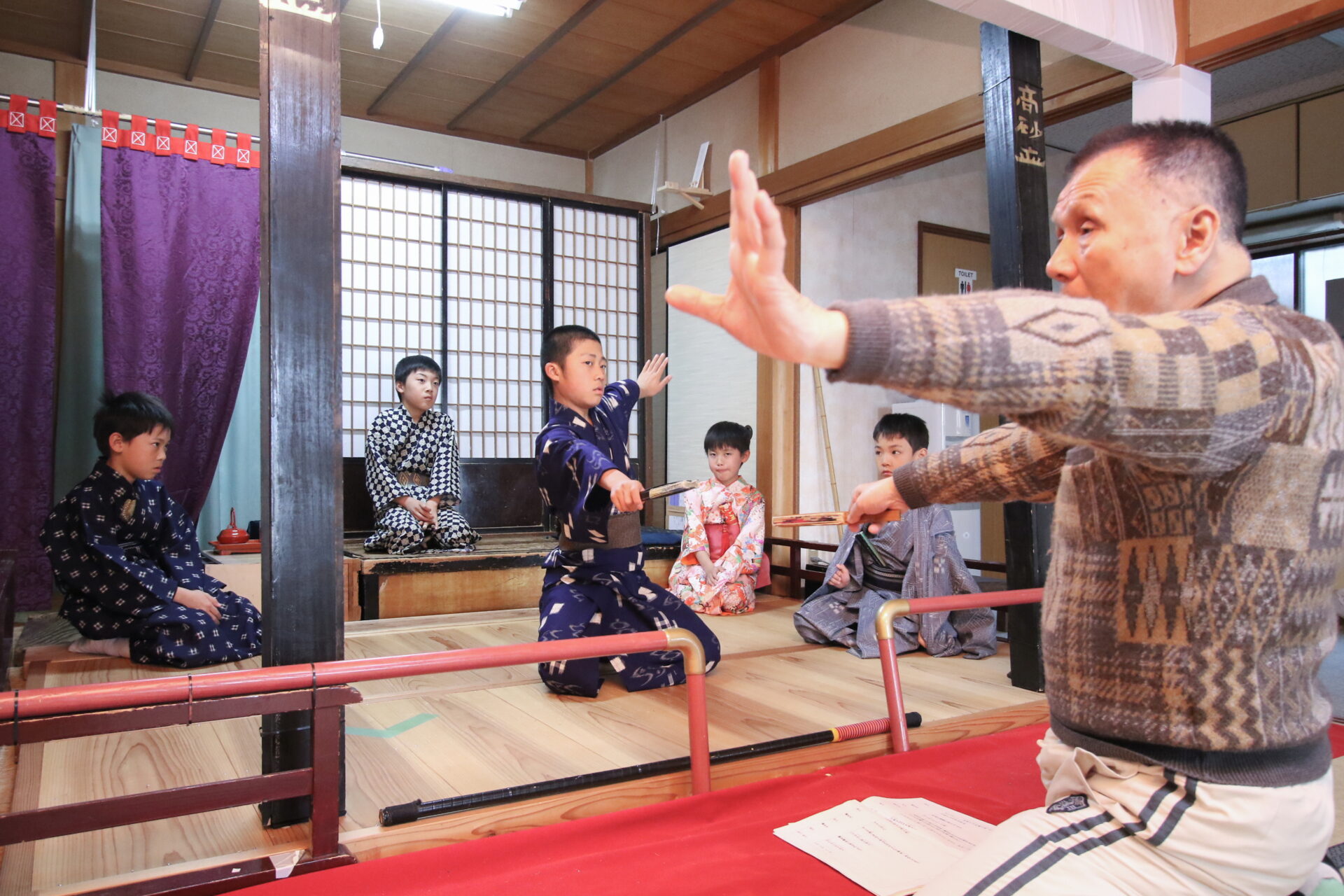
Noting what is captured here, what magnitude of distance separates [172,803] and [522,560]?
3.48m

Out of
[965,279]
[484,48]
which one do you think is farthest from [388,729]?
[965,279]

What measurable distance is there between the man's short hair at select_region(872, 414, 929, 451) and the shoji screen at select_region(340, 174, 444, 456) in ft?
11.3

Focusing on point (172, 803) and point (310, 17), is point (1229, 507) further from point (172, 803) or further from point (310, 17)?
point (310, 17)

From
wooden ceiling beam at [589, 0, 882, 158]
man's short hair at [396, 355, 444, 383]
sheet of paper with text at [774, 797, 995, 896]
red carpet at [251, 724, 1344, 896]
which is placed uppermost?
wooden ceiling beam at [589, 0, 882, 158]

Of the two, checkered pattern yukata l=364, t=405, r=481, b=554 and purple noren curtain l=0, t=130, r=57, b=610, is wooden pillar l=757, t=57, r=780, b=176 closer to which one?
checkered pattern yukata l=364, t=405, r=481, b=554

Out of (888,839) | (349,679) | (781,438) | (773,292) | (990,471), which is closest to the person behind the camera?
(773,292)

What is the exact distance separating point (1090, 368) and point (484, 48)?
5.67m

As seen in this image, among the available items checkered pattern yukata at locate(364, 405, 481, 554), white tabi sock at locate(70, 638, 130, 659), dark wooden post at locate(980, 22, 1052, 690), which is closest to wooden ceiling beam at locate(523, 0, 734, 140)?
dark wooden post at locate(980, 22, 1052, 690)

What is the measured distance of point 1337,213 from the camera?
5082 millimetres

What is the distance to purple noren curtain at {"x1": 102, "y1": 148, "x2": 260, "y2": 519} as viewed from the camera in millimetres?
5027

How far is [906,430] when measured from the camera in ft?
13.5

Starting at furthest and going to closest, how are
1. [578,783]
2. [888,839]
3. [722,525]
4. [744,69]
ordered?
[744,69] → [722,525] → [578,783] → [888,839]

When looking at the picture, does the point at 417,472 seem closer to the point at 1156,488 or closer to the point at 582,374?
the point at 582,374

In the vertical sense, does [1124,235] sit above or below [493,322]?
below
